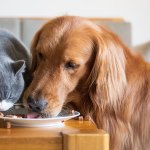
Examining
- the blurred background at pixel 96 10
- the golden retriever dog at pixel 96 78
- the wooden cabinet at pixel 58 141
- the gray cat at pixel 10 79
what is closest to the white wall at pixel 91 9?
the blurred background at pixel 96 10

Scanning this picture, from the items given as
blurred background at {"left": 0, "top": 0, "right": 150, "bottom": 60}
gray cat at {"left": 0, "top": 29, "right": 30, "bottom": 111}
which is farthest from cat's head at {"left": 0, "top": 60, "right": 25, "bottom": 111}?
blurred background at {"left": 0, "top": 0, "right": 150, "bottom": 60}

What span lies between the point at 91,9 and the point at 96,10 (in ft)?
0.12

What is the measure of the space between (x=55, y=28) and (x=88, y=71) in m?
0.18

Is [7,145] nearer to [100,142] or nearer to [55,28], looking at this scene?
[100,142]

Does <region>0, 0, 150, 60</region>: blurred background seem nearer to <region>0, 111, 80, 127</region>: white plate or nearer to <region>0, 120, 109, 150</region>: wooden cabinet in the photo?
<region>0, 111, 80, 127</region>: white plate

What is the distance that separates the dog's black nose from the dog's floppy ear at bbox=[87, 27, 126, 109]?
22cm

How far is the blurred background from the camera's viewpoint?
8.48 feet

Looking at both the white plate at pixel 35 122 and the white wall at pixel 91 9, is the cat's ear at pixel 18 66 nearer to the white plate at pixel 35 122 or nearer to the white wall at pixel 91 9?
the white plate at pixel 35 122

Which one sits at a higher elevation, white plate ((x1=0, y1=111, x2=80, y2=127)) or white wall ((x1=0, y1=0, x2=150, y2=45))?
white wall ((x1=0, y1=0, x2=150, y2=45))

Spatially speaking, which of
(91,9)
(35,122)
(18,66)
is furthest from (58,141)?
(91,9)

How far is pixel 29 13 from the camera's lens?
102 inches

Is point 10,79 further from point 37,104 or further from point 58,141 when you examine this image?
point 58,141

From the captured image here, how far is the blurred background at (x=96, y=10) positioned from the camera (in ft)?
8.48

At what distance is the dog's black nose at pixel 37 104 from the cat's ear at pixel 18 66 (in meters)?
0.10
